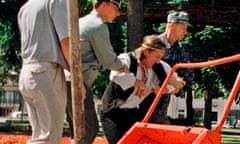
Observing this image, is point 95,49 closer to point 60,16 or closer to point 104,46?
point 104,46

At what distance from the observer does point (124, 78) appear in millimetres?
6043

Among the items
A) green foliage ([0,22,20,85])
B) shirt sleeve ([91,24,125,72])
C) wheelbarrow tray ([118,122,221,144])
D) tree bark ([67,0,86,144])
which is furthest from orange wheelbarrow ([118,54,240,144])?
green foliage ([0,22,20,85])

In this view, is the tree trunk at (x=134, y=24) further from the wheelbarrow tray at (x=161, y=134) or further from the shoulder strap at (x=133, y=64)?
the wheelbarrow tray at (x=161, y=134)

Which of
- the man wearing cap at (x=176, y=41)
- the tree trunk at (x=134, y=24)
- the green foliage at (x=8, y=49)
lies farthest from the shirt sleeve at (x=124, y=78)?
the green foliage at (x=8, y=49)

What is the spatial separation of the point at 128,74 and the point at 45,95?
1314 mm

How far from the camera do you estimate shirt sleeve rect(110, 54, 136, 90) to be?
6064 mm

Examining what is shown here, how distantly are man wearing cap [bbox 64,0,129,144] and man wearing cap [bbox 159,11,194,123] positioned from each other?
42.2 inches

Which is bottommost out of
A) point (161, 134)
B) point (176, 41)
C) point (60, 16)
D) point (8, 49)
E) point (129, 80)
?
point (8, 49)

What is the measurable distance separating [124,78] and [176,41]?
3.61 feet

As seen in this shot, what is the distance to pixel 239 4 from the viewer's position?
76.6ft

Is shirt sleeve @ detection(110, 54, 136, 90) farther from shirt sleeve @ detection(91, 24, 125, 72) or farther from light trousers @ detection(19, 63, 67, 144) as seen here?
light trousers @ detection(19, 63, 67, 144)

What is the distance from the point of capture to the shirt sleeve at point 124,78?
239 inches

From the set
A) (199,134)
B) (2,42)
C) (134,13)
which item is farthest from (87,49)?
(2,42)

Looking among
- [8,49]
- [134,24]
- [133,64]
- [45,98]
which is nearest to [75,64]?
[45,98]
